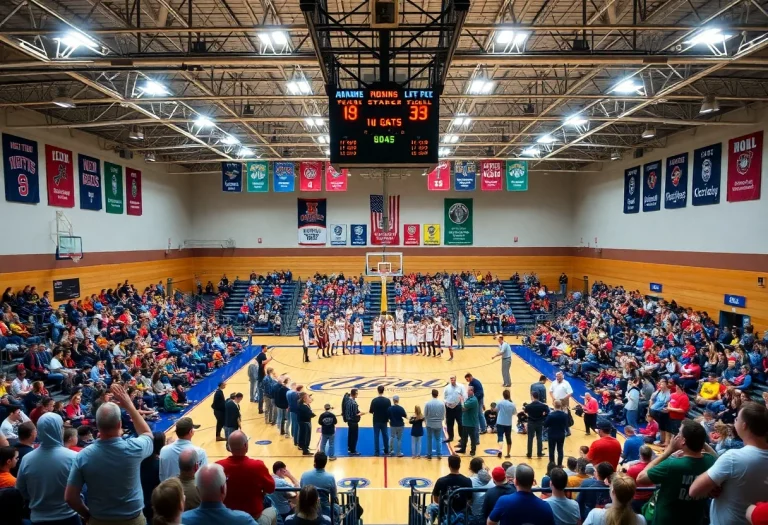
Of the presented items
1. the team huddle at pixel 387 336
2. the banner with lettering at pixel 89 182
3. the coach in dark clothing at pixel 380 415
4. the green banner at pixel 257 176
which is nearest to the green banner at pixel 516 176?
the team huddle at pixel 387 336

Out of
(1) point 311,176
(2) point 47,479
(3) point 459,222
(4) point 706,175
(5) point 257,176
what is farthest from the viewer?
(3) point 459,222

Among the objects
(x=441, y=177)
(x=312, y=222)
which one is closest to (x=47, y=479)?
(x=441, y=177)

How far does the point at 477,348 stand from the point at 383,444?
13740 mm

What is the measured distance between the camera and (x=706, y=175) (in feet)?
69.3

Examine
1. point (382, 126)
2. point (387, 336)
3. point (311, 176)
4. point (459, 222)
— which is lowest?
point (387, 336)

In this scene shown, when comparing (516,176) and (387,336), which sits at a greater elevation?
(516,176)

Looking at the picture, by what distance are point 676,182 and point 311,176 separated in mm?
16647

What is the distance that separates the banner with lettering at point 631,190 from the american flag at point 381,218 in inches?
536

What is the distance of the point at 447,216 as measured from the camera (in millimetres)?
34938

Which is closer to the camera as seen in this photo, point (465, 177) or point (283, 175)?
point (283, 175)

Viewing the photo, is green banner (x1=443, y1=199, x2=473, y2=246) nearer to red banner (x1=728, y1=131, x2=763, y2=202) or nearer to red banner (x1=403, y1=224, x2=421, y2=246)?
red banner (x1=403, y1=224, x2=421, y2=246)

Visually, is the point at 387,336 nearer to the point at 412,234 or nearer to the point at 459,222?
the point at 412,234

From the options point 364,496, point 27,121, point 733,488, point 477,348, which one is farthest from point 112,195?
point 733,488

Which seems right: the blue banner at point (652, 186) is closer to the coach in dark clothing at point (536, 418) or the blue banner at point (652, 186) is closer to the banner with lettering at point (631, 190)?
the banner with lettering at point (631, 190)
